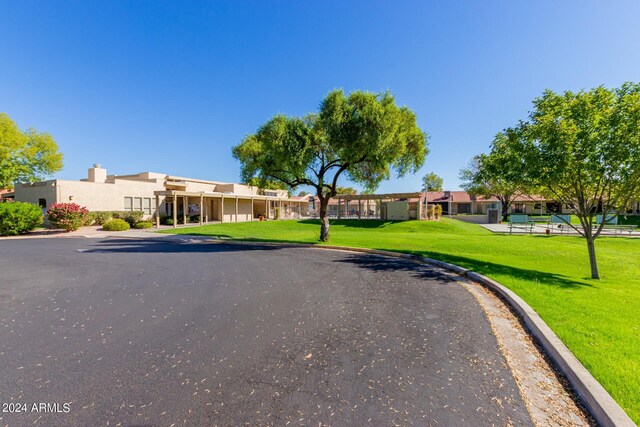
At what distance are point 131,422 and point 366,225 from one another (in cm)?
2768

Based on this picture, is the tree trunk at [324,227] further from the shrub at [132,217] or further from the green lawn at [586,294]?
the shrub at [132,217]

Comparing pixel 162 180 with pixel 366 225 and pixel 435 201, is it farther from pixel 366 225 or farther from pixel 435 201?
pixel 435 201

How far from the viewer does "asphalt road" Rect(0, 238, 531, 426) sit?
108 inches

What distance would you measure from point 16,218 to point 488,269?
2844 cm

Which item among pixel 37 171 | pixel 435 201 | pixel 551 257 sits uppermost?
pixel 37 171

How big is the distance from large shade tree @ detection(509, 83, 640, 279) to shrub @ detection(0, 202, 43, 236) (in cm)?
2938

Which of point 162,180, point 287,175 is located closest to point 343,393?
point 287,175

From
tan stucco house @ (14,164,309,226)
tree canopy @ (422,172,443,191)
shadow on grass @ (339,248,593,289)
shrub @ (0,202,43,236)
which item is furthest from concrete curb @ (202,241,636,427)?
tree canopy @ (422,172,443,191)

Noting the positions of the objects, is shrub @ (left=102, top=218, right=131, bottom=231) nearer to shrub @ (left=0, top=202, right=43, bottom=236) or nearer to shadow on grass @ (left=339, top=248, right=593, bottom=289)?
shrub @ (left=0, top=202, right=43, bottom=236)

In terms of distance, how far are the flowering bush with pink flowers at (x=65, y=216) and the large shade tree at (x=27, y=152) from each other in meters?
7.74

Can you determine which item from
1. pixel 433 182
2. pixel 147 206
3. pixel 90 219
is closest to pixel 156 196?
pixel 147 206

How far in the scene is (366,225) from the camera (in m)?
29.5

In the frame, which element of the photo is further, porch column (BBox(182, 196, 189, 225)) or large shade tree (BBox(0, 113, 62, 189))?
large shade tree (BBox(0, 113, 62, 189))

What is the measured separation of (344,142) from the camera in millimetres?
14484
